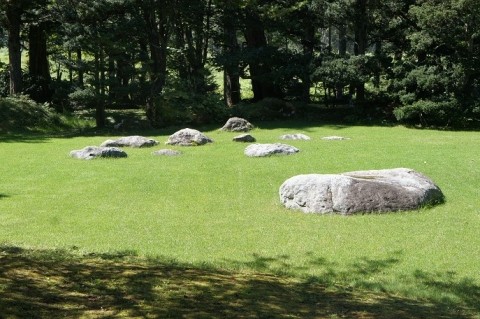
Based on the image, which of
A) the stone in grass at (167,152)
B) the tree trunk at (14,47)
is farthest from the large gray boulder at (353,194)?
the tree trunk at (14,47)

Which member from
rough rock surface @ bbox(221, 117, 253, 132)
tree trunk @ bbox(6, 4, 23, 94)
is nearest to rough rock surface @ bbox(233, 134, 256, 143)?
rough rock surface @ bbox(221, 117, 253, 132)

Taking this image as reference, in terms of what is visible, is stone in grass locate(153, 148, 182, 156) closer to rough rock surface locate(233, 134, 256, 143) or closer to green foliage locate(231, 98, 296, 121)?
rough rock surface locate(233, 134, 256, 143)

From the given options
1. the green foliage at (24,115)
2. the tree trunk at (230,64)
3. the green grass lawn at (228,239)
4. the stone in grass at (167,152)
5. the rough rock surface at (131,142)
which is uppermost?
the tree trunk at (230,64)

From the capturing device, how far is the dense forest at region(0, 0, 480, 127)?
29.3m

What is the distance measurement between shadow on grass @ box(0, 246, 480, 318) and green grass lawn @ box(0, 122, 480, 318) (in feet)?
0.09

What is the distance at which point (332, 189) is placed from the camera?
42.5 feet

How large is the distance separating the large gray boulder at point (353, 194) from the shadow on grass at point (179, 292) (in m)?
3.61

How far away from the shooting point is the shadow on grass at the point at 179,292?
18.6 ft

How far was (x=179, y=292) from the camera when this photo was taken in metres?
6.61

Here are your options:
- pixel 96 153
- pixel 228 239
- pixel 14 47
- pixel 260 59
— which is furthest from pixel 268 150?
pixel 14 47

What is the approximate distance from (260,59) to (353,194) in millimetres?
22826

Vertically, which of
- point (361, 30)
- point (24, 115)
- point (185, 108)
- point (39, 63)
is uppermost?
point (361, 30)

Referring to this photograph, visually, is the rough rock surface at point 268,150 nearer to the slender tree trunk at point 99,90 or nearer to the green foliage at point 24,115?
the slender tree trunk at point 99,90

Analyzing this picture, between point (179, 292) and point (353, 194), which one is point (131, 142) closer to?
point (353, 194)
